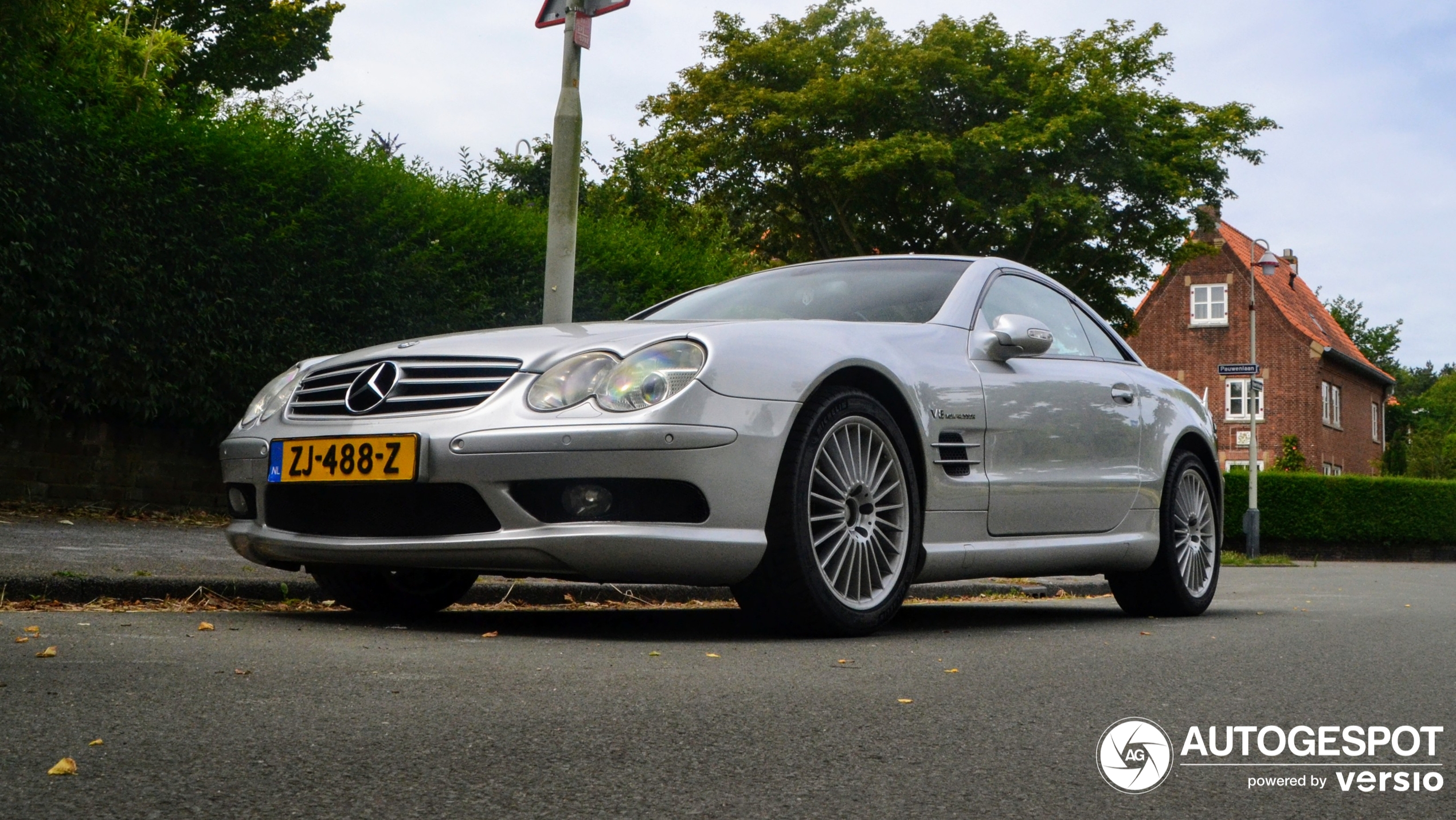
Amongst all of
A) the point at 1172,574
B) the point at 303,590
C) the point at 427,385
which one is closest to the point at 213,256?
the point at 303,590

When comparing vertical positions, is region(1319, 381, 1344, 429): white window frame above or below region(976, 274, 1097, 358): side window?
above

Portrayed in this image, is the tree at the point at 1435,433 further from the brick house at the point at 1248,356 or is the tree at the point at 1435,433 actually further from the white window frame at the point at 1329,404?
the white window frame at the point at 1329,404

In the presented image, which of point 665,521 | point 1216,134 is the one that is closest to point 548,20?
point 665,521

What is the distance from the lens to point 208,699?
317cm

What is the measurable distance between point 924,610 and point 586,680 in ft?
12.3

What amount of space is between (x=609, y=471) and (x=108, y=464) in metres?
7.79

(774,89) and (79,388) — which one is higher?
(774,89)

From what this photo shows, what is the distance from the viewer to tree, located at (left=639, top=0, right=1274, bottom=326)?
25.0 meters

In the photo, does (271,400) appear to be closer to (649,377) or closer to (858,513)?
(649,377)

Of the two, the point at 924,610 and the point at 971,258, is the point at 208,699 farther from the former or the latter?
the point at 924,610

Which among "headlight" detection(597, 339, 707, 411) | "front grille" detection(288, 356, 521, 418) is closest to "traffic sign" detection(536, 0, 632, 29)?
"front grille" detection(288, 356, 521, 418)

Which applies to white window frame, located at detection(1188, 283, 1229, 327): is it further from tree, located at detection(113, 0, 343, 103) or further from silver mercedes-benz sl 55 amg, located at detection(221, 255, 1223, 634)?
silver mercedes-benz sl 55 amg, located at detection(221, 255, 1223, 634)

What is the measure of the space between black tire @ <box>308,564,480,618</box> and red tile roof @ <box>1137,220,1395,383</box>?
40.9 metres

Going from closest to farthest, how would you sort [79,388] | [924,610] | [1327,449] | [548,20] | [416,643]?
[416,643] < [924,610] < [548,20] < [79,388] < [1327,449]
